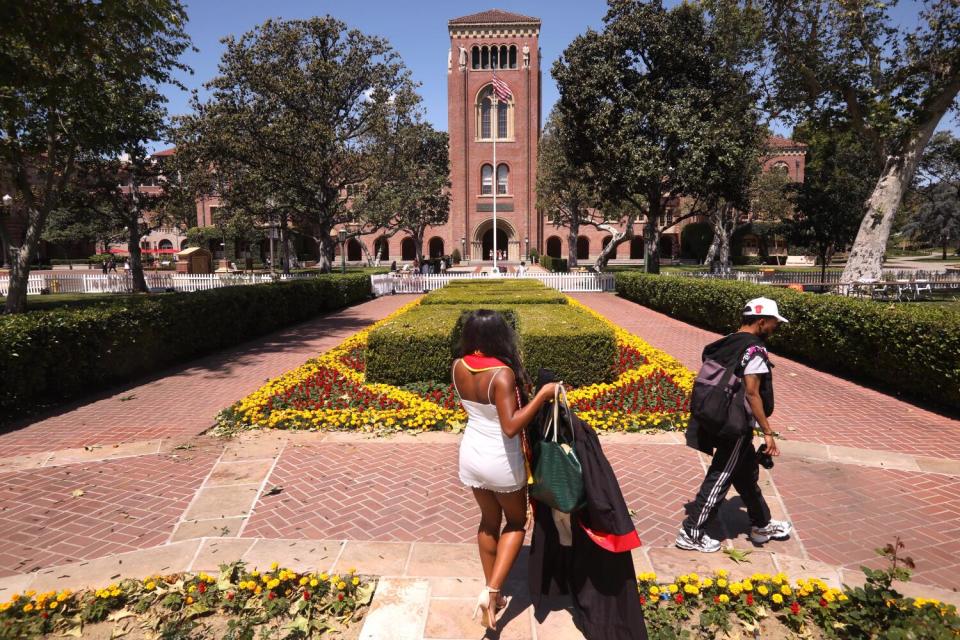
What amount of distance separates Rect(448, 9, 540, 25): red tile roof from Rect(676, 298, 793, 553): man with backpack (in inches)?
1872

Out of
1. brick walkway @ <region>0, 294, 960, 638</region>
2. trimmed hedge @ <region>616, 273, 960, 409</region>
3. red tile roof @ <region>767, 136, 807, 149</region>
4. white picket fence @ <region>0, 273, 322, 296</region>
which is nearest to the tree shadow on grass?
brick walkway @ <region>0, 294, 960, 638</region>

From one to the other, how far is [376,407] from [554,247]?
49.6 metres

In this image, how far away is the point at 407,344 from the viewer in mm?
7738

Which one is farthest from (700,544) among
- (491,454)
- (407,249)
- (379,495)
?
(407,249)

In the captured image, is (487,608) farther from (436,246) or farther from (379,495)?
(436,246)

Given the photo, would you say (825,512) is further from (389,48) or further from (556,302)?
(389,48)

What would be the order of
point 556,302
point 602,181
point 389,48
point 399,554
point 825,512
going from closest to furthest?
point 399,554 < point 825,512 < point 556,302 < point 389,48 < point 602,181

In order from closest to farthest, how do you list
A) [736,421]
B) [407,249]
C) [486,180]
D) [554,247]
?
1. [736,421]
2. [486,180]
3. [554,247]
4. [407,249]

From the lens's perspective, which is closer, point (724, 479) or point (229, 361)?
point (724, 479)

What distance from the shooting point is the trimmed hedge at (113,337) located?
6.90 metres

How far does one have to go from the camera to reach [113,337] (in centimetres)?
849

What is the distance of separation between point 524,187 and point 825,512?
45.2 metres

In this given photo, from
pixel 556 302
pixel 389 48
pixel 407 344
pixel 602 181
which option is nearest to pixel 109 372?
pixel 407 344

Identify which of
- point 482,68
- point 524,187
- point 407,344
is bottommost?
point 407,344
